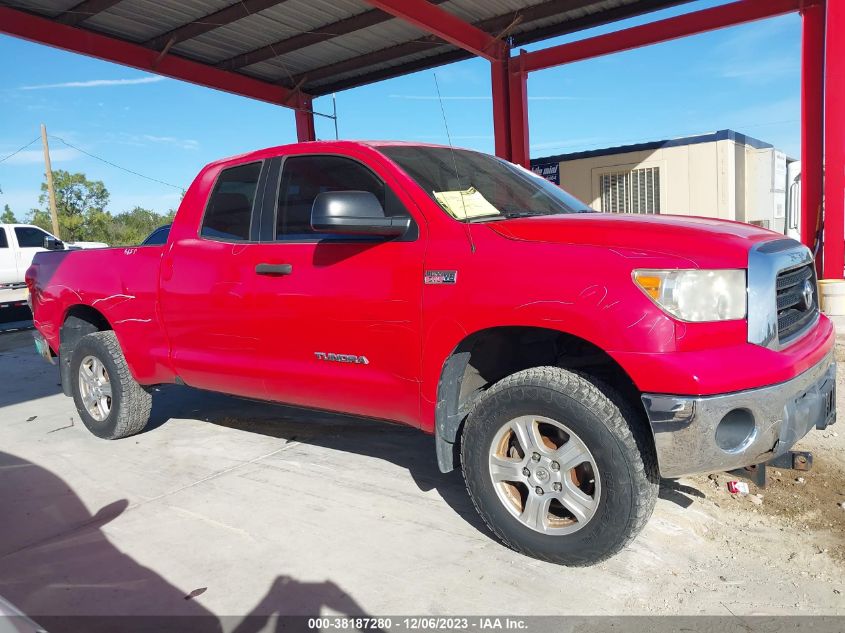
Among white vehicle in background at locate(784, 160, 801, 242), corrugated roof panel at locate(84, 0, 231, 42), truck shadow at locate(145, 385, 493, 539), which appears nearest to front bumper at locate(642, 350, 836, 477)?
truck shadow at locate(145, 385, 493, 539)

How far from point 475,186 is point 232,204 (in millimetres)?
1578

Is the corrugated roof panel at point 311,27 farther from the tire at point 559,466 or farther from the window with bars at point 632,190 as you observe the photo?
the tire at point 559,466

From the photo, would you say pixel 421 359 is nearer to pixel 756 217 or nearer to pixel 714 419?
pixel 714 419

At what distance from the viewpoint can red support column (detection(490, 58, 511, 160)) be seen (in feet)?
43.2

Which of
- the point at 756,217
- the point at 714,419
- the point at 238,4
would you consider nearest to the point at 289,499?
the point at 714,419

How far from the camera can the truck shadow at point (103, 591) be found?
261cm

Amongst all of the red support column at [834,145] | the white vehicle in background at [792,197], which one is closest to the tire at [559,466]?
the red support column at [834,145]

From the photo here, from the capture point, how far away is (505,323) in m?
2.80

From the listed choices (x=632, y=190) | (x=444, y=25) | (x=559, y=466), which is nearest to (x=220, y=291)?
(x=559, y=466)

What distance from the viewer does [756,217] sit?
15062mm

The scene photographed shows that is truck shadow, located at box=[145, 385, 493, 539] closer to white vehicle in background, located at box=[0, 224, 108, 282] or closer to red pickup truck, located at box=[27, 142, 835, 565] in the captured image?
red pickup truck, located at box=[27, 142, 835, 565]

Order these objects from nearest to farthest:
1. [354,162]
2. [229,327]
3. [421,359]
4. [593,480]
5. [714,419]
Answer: [714,419] < [593,480] < [421,359] < [354,162] < [229,327]

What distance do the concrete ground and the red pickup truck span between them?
0.32 meters

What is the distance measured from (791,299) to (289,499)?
107 inches
